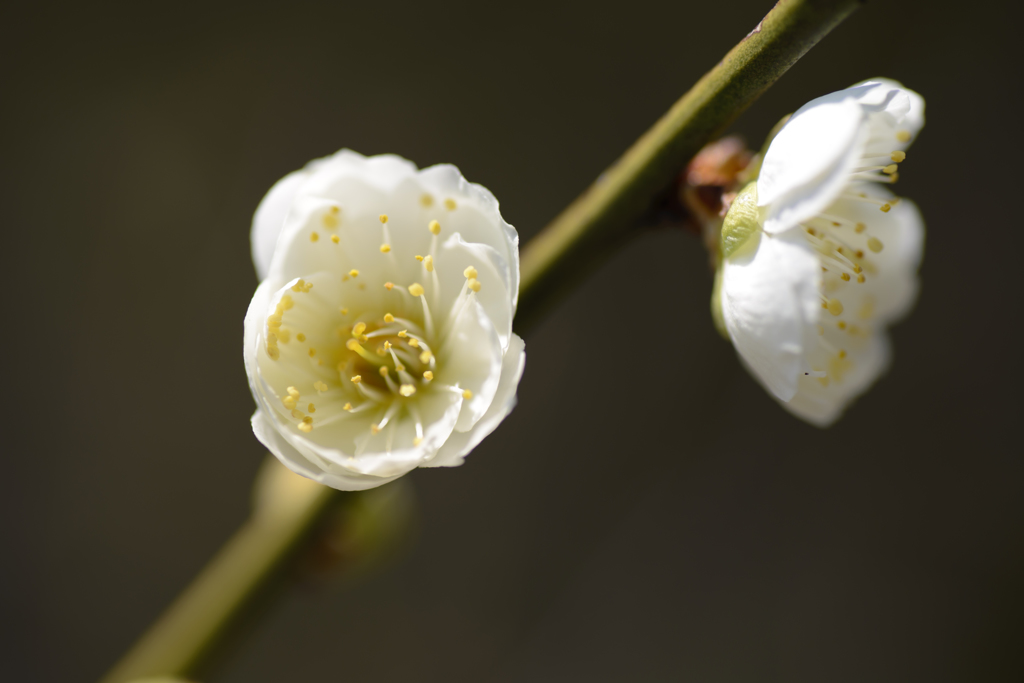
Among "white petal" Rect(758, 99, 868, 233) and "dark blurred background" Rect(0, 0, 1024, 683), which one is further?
"dark blurred background" Rect(0, 0, 1024, 683)

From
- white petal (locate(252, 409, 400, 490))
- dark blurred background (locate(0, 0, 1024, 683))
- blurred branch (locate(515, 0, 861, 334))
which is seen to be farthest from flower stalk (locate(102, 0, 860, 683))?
dark blurred background (locate(0, 0, 1024, 683))

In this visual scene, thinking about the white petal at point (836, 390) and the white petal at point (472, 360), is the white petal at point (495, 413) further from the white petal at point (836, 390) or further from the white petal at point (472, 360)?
the white petal at point (836, 390)

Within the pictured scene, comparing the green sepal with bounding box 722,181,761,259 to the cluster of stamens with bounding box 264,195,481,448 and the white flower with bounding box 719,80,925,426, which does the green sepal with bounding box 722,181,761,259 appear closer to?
the white flower with bounding box 719,80,925,426

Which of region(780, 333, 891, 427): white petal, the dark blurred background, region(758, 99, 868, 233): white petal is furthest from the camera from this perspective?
the dark blurred background

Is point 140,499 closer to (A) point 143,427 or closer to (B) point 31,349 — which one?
(A) point 143,427

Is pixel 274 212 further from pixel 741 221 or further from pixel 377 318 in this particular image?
pixel 741 221

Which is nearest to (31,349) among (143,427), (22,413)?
(22,413)

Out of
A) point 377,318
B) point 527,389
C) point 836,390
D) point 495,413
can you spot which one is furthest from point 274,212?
point 527,389
